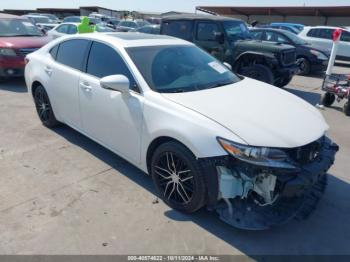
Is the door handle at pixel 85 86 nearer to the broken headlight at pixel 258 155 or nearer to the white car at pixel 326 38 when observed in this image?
the broken headlight at pixel 258 155

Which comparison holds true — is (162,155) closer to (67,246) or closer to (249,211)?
(249,211)

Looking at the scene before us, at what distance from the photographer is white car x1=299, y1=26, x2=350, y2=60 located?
559 inches

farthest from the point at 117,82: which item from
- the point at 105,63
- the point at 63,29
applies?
the point at 63,29

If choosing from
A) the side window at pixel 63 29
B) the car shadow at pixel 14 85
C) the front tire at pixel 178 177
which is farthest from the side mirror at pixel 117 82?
the side window at pixel 63 29

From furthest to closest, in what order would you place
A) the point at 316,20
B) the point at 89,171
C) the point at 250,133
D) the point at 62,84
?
the point at 316,20 → the point at 62,84 → the point at 89,171 → the point at 250,133

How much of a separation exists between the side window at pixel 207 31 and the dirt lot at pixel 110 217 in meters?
4.96

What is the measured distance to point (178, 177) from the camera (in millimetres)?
3057

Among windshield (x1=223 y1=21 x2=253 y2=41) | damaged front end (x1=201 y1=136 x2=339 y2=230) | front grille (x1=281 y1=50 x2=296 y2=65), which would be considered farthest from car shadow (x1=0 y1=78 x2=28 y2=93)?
damaged front end (x1=201 y1=136 x2=339 y2=230)

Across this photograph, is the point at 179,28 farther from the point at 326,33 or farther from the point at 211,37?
the point at 326,33

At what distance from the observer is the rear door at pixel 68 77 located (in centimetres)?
414

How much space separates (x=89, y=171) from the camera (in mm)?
3941

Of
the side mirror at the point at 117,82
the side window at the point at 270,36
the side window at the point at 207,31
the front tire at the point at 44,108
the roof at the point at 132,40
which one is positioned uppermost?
the roof at the point at 132,40

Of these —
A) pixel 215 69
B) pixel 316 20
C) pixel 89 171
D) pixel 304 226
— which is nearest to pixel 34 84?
pixel 89 171

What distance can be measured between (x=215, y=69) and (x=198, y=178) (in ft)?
5.58
